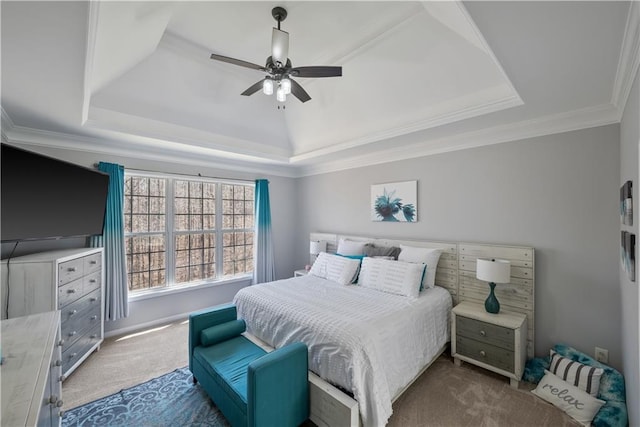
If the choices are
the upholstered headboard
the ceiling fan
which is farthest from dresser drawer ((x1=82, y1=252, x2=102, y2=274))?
the upholstered headboard

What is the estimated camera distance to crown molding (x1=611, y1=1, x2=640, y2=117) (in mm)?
1193

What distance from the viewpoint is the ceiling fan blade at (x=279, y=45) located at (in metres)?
1.87

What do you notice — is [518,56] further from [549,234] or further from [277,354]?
[277,354]

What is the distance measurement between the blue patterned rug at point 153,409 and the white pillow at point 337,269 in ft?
5.80

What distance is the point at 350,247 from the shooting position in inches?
151

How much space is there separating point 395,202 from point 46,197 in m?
3.65

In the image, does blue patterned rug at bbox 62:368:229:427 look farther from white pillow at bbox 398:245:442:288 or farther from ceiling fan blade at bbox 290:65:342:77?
ceiling fan blade at bbox 290:65:342:77

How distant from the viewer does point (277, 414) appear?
5.44 ft

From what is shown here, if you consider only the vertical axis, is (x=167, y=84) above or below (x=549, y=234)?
above

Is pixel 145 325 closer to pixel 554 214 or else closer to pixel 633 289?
pixel 633 289

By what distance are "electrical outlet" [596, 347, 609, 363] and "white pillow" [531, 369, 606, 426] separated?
46 centimetres

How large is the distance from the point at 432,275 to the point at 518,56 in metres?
2.20

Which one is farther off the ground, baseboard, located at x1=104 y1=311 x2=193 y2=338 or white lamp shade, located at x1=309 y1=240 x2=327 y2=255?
white lamp shade, located at x1=309 y1=240 x2=327 y2=255

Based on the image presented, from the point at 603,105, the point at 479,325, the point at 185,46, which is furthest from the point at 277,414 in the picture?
the point at 603,105
